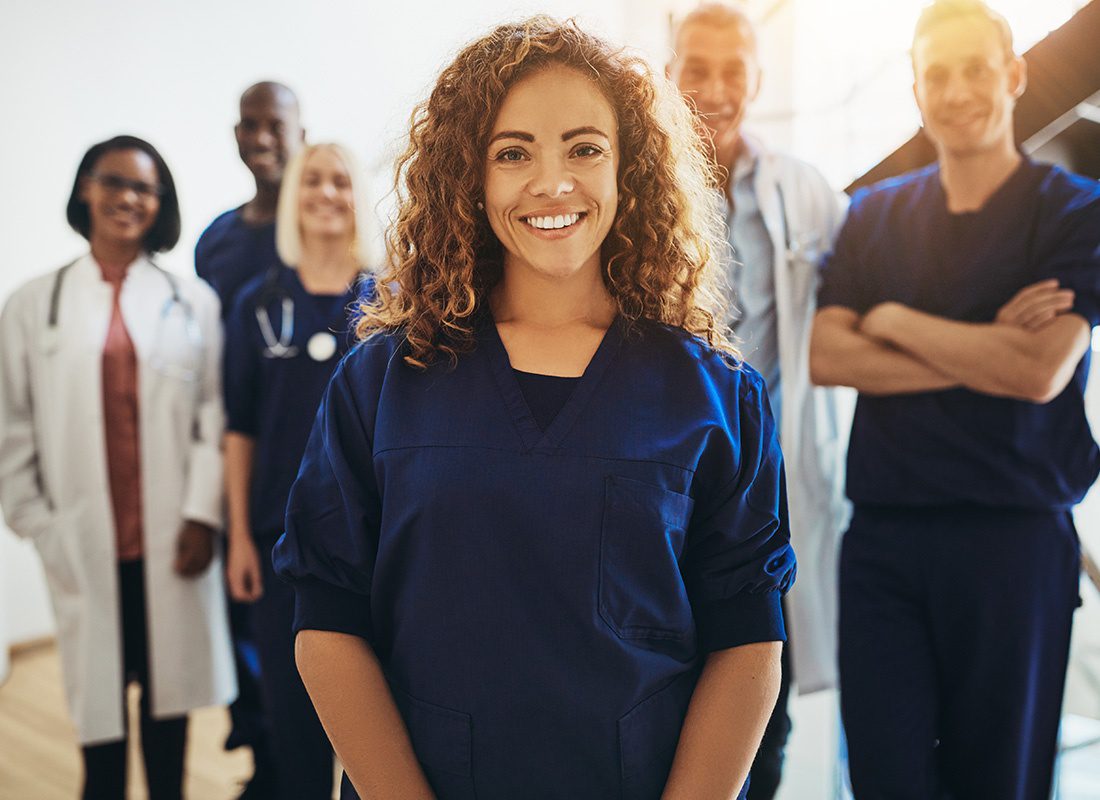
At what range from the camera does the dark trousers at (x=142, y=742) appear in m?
2.08

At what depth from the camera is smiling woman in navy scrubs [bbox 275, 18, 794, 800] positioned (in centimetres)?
98

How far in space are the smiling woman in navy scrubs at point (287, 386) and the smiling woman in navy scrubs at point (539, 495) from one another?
89 centimetres

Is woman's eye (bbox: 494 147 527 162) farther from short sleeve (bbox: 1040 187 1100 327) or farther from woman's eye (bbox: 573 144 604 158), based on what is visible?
short sleeve (bbox: 1040 187 1100 327)

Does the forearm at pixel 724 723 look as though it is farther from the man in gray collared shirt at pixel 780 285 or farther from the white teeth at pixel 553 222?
the man in gray collared shirt at pixel 780 285

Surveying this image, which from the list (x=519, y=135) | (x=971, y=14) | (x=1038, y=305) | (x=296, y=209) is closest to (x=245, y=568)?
(x=296, y=209)

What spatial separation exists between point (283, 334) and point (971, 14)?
4.69 feet

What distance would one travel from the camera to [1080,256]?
1.53 metres

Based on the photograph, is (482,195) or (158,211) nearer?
(482,195)

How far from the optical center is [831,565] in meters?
1.97

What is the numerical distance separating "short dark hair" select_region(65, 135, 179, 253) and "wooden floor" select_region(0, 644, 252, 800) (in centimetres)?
135

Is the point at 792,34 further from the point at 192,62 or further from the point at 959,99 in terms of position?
the point at 192,62

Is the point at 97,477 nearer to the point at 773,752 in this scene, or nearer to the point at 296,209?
the point at 296,209

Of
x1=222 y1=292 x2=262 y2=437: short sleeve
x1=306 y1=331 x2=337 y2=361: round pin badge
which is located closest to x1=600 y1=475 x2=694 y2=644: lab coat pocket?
x1=306 y1=331 x2=337 y2=361: round pin badge

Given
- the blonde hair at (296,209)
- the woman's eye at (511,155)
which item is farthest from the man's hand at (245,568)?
the woman's eye at (511,155)
